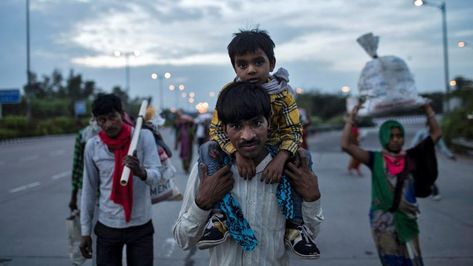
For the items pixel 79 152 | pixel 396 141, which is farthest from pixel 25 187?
pixel 396 141

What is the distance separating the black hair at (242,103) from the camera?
6.96 ft

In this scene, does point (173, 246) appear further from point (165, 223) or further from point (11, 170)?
point (11, 170)

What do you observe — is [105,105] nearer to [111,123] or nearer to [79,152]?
[111,123]

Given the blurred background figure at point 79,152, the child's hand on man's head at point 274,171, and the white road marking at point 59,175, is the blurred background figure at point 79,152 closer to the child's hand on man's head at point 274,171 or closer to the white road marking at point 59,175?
the child's hand on man's head at point 274,171

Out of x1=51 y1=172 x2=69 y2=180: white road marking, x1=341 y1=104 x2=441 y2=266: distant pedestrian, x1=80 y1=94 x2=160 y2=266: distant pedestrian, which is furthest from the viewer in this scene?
x1=51 y1=172 x2=69 y2=180: white road marking

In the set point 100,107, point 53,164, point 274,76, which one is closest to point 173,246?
point 100,107

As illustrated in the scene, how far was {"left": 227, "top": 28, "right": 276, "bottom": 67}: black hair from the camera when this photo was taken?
7.73 ft

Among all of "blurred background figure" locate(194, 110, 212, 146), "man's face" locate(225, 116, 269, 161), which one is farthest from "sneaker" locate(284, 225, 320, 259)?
"blurred background figure" locate(194, 110, 212, 146)

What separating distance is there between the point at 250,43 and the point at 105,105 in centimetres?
166

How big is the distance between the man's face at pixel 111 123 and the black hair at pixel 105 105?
0.03 metres

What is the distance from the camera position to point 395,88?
15.2ft

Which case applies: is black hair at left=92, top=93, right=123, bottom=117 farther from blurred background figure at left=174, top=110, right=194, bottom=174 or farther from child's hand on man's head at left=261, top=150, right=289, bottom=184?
blurred background figure at left=174, top=110, right=194, bottom=174

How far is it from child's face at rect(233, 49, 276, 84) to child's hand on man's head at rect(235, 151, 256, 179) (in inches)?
15.9

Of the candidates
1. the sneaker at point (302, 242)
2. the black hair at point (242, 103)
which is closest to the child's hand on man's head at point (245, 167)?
the black hair at point (242, 103)
